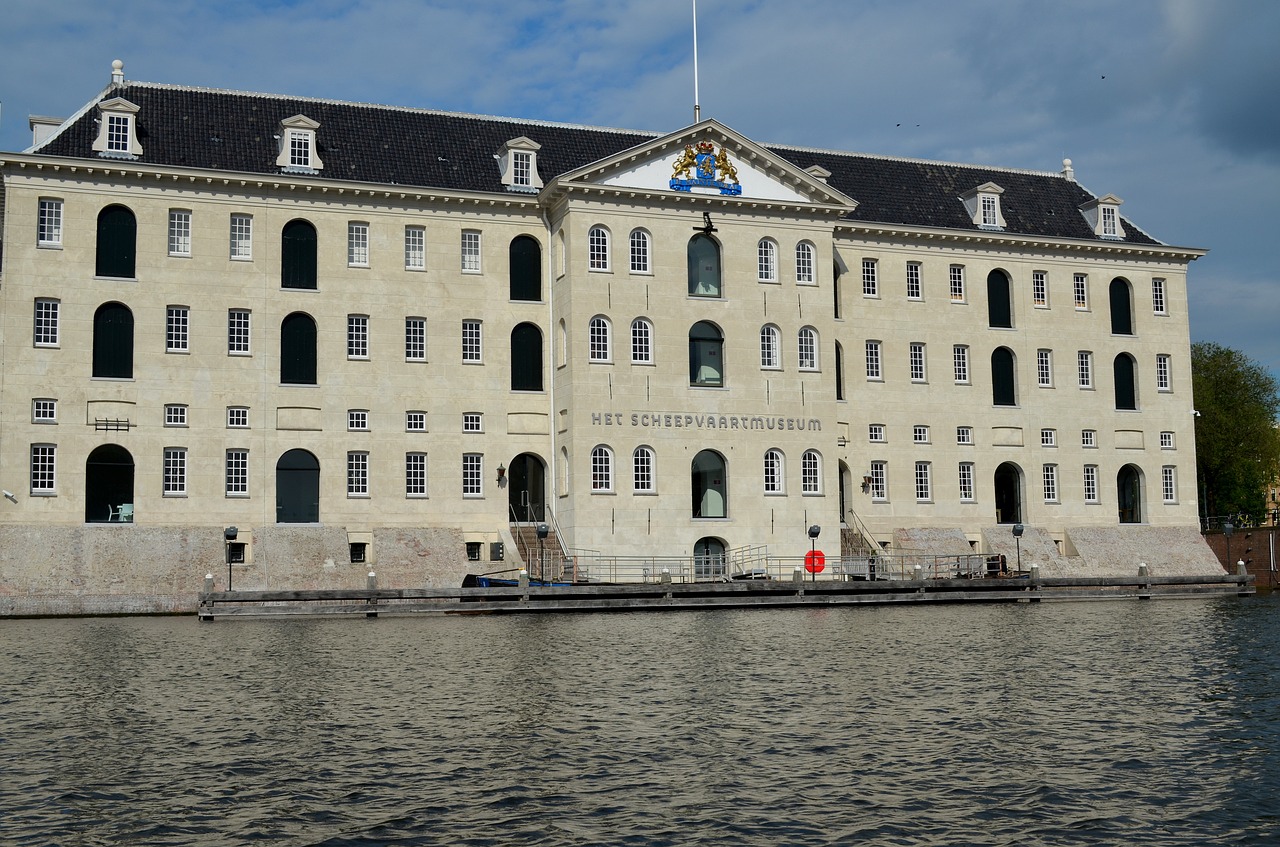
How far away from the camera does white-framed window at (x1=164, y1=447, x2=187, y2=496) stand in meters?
49.1

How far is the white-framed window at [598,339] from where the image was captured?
5259 centimetres

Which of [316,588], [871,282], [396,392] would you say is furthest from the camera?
[871,282]

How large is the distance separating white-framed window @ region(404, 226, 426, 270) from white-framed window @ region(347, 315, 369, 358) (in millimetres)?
2841

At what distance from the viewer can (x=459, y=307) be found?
176 feet

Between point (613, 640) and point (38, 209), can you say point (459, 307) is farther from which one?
point (613, 640)

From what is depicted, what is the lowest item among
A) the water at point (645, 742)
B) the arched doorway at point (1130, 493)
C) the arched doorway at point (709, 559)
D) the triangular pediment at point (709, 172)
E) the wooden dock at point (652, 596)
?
the water at point (645, 742)

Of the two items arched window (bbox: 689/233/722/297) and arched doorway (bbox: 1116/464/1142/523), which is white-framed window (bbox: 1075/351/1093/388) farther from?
arched window (bbox: 689/233/722/297)

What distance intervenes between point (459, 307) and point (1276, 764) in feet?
134

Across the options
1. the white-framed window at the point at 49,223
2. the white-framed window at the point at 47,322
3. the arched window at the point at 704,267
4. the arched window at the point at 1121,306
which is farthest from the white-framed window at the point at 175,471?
the arched window at the point at 1121,306

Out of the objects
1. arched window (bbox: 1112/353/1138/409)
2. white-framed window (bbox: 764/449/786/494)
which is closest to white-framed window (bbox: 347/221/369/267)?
white-framed window (bbox: 764/449/786/494)

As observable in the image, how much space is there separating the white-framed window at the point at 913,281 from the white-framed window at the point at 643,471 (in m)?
15.6

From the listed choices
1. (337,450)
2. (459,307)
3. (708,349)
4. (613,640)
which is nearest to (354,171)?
(459,307)

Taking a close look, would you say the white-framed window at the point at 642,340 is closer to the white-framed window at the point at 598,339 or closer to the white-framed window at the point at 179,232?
the white-framed window at the point at 598,339

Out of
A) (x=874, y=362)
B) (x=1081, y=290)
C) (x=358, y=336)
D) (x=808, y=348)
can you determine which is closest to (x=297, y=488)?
(x=358, y=336)
